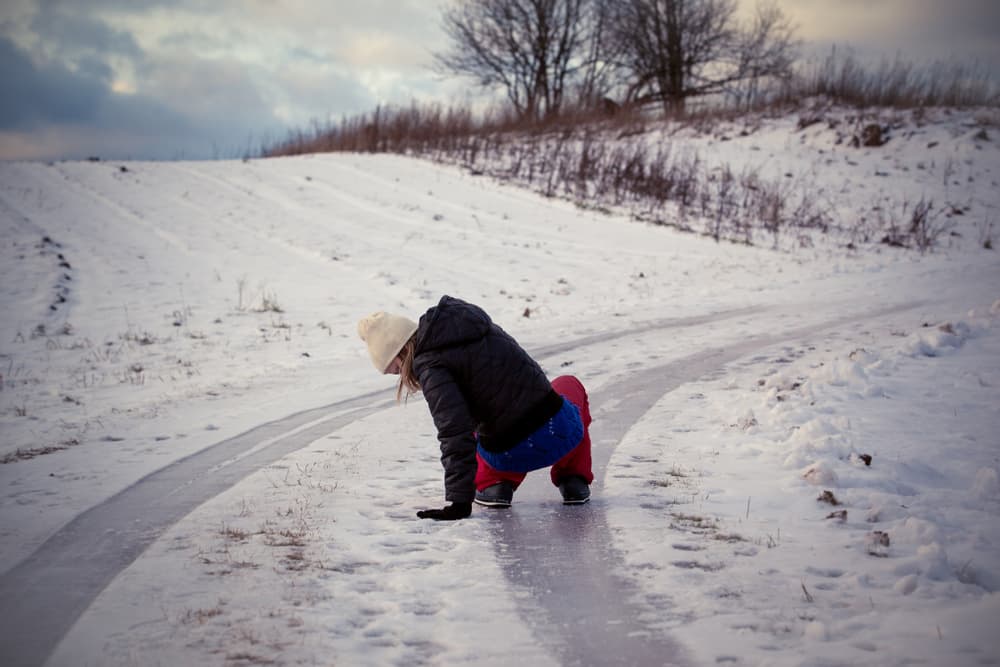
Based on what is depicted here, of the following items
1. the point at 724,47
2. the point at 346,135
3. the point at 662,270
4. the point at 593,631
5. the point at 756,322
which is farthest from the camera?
the point at 724,47

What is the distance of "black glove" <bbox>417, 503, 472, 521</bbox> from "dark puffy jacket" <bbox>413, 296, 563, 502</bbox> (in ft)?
0.13

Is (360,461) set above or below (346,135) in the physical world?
below

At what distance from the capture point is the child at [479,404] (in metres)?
3.29

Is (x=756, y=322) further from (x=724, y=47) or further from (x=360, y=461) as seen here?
(x=724, y=47)

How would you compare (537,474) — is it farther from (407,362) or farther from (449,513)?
(407,362)

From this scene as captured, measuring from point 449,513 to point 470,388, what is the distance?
1.99 ft

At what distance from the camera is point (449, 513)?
10.9 feet

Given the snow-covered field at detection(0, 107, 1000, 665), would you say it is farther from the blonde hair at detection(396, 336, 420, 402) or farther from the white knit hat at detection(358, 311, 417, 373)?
the white knit hat at detection(358, 311, 417, 373)

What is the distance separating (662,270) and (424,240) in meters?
4.49

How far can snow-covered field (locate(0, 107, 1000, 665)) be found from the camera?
2.45 meters

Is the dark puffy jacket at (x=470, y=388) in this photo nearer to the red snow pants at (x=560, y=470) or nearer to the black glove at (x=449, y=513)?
the black glove at (x=449, y=513)

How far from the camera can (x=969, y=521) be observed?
3.16 meters

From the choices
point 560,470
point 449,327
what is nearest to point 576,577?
point 560,470

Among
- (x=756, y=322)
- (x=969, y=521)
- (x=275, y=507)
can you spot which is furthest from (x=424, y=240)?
(x=969, y=521)
